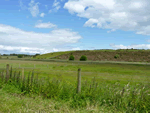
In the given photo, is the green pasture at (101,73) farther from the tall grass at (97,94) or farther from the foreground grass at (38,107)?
the foreground grass at (38,107)

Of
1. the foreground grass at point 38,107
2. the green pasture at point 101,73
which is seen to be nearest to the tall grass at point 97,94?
the foreground grass at point 38,107

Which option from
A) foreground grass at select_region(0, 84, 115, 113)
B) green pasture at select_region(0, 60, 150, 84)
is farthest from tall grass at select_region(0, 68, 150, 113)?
green pasture at select_region(0, 60, 150, 84)

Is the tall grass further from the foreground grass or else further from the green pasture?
the green pasture

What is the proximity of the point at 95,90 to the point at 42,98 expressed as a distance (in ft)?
8.06

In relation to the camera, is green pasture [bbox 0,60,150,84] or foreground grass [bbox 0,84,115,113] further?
green pasture [bbox 0,60,150,84]

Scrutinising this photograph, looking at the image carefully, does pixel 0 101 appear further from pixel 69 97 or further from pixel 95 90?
pixel 95 90

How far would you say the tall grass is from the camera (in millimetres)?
5734

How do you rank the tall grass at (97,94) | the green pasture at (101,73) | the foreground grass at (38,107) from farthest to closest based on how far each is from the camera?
the green pasture at (101,73)
the tall grass at (97,94)
the foreground grass at (38,107)

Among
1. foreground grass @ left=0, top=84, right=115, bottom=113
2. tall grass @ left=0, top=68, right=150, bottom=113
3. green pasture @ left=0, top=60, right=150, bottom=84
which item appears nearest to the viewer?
foreground grass @ left=0, top=84, right=115, bottom=113

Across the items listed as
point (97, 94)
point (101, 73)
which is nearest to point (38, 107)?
point (97, 94)

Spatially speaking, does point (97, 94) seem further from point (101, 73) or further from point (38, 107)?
point (101, 73)

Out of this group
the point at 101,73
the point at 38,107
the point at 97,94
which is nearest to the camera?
the point at 38,107

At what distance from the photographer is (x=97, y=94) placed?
653cm

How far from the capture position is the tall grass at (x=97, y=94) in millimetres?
5734
